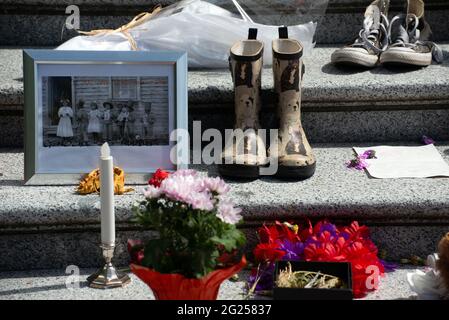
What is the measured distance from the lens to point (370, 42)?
10.3ft

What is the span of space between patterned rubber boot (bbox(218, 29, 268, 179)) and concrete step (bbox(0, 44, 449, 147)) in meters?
0.14

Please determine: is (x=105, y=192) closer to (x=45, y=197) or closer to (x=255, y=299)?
(x=45, y=197)

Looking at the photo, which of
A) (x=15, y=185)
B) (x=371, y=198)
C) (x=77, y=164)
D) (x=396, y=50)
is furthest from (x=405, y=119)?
(x=15, y=185)

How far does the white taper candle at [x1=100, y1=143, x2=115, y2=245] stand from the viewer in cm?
231

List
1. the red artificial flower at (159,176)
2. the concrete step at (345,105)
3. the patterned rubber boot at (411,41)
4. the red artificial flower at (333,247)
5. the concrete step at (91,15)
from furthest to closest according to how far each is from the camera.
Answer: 1. the concrete step at (91,15)
2. the patterned rubber boot at (411,41)
3. the concrete step at (345,105)
4. the red artificial flower at (159,176)
5. the red artificial flower at (333,247)

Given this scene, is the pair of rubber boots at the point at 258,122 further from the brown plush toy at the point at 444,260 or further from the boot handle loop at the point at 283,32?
the brown plush toy at the point at 444,260

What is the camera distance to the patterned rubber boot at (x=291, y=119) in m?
2.71

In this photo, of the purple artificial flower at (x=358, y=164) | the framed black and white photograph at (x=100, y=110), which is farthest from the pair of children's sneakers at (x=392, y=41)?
the framed black and white photograph at (x=100, y=110)

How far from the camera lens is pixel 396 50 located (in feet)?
10.1

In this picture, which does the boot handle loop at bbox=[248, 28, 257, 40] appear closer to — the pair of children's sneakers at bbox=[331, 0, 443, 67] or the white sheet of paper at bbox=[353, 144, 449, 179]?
the pair of children's sneakers at bbox=[331, 0, 443, 67]

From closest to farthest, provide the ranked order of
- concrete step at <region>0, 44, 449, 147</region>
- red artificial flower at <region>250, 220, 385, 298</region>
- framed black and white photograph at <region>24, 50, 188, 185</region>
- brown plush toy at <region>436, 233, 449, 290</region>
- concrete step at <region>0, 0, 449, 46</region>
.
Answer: brown plush toy at <region>436, 233, 449, 290</region>, red artificial flower at <region>250, 220, 385, 298</region>, framed black and white photograph at <region>24, 50, 188, 185</region>, concrete step at <region>0, 44, 449, 147</region>, concrete step at <region>0, 0, 449, 46</region>

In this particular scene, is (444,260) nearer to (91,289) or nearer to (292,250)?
(292,250)

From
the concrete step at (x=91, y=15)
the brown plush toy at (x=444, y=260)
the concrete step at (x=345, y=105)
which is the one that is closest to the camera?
the brown plush toy at (x=444, y=260)

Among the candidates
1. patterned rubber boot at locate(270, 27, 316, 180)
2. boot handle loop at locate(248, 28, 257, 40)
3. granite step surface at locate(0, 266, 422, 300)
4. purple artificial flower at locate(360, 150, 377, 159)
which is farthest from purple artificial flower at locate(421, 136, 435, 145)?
boot handle loop at locate(248, 28, 257, 40)
